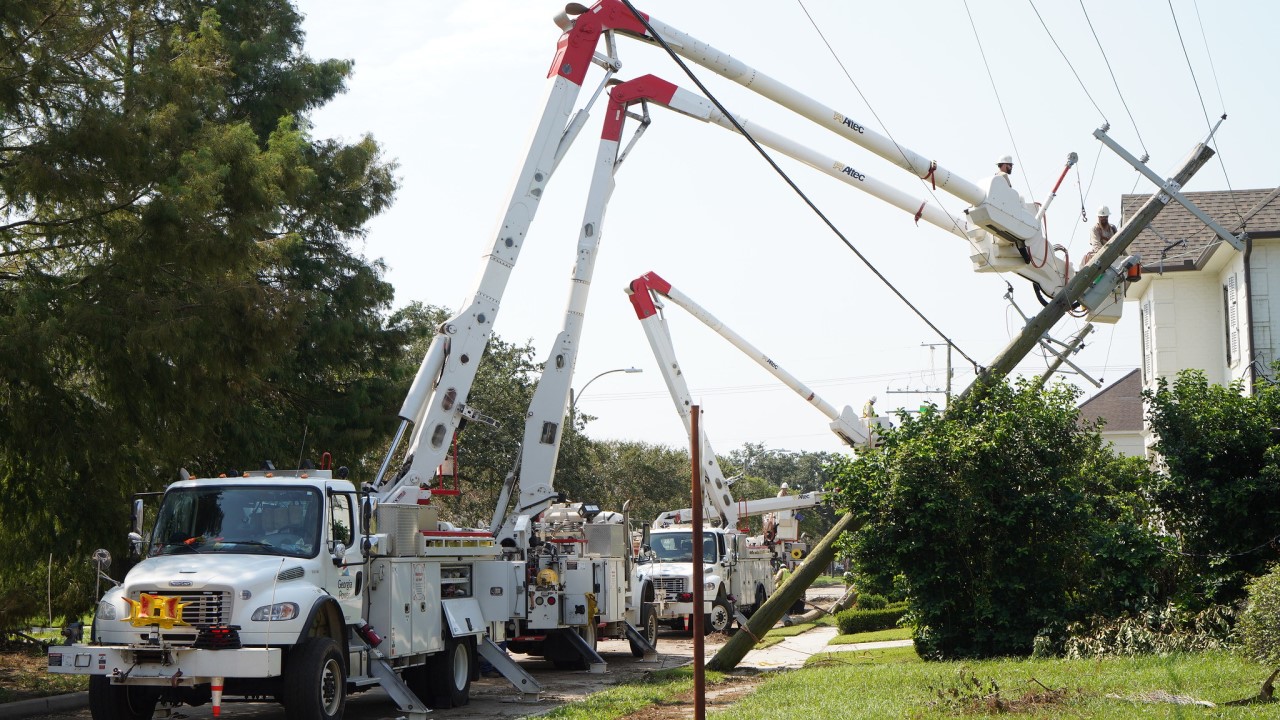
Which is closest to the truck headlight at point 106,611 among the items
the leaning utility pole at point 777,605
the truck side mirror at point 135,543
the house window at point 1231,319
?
the truck side mirror at point 135,543

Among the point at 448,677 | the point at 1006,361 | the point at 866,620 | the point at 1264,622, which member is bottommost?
the point at 866,620

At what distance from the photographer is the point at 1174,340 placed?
2681 centimetres

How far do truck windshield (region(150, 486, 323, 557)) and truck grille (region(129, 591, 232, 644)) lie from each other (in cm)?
91

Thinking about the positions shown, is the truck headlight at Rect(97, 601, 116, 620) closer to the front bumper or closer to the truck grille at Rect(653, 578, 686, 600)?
the front bumper

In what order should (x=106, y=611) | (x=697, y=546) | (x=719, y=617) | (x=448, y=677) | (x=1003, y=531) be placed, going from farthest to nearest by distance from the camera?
1. (x=719, y=617)
2. (x=1003, y=531)
3. (x=448, y=677)
4. (x=106, y=611)
5. (x=697, y=546)

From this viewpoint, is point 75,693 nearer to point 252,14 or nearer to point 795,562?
point 252,14

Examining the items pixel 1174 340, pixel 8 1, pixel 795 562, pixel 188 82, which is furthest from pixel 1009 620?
pixel 795 562

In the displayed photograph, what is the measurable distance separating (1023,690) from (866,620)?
15885 mm

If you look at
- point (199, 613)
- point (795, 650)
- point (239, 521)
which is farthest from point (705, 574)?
point (199, 613)

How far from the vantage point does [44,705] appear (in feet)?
48.1

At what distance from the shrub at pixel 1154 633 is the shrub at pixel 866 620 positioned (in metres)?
10.9

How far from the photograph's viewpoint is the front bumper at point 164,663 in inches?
446

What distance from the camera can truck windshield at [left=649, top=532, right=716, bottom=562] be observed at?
90.2 ft

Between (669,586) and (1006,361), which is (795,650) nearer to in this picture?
(669,586)
